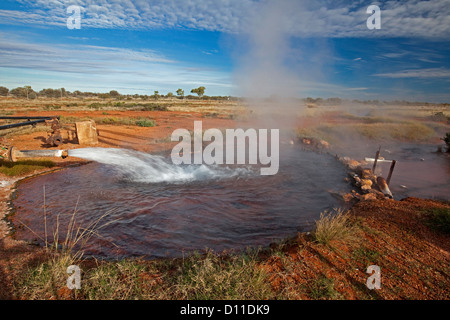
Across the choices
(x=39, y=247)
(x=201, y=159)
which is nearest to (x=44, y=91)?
(x=201, y=159)

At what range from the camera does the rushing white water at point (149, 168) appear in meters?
7.71

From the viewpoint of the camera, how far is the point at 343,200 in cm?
643

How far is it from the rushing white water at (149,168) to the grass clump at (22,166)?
1187mm

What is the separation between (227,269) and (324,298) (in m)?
1.08

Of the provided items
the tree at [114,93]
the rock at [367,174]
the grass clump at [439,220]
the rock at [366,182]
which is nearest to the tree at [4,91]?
the tree at [114,93]

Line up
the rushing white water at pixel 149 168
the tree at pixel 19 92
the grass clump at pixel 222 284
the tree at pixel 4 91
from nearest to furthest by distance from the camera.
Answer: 1. the grass clump at pixel 222 284
2. the rushing white water at pixel 149 168
3. the tree at pixel 19 92
4. the tree at pixel 4 91

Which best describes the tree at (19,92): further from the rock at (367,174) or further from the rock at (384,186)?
the rock at (384,186)

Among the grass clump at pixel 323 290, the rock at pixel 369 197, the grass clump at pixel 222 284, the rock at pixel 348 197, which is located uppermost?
the grass clump at pixel 222 284

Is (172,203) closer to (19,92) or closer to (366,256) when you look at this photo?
(366,256)

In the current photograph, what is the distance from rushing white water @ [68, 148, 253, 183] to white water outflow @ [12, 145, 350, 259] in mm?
33

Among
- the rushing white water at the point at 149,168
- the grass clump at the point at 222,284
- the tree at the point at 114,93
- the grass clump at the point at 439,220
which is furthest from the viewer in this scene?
the tree at the point at 114,93

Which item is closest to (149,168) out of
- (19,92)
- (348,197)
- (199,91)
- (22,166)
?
(22,166)
